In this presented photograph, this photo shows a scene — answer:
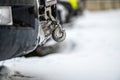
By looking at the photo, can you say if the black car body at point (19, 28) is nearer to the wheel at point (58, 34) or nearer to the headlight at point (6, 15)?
A: the headlight at point (6, 15)

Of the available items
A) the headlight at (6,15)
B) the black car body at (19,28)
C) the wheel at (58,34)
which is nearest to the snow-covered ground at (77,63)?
the wheel at (58,34)

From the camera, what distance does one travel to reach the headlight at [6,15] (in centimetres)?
439

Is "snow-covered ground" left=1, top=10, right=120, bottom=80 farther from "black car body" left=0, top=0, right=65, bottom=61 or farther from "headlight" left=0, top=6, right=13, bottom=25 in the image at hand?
"headlight" left=0, top=6, right=13, bottom=25

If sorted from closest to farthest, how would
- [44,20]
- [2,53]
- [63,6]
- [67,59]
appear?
[2,53] < [44,20] < [67,59] < [63,6]

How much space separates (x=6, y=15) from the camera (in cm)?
443

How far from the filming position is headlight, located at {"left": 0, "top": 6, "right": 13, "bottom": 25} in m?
4.39

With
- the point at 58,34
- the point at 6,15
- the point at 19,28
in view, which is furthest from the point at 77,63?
the point at 6,15

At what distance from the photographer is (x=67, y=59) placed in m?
7.81

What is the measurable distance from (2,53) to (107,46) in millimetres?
5323

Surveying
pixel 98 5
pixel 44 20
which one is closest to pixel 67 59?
pixel 44 20

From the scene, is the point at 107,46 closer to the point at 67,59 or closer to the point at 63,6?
the point at 67,59

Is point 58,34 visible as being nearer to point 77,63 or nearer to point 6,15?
point 77,63

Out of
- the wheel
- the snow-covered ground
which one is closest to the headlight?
the wheel

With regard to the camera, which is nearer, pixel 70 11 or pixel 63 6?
pixel 63 6
